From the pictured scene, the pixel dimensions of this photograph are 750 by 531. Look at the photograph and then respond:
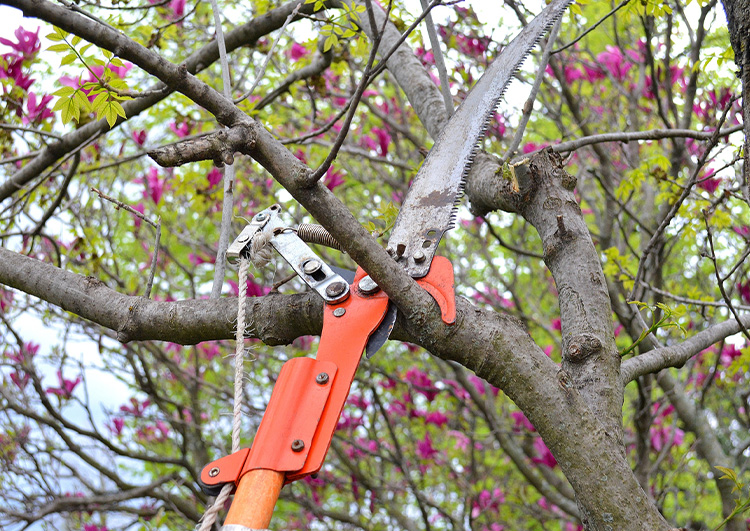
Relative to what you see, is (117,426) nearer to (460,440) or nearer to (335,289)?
(460,440)

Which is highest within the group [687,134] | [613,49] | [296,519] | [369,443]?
[613,49]

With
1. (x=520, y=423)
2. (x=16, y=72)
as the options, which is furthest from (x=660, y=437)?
(x=16, y=72)

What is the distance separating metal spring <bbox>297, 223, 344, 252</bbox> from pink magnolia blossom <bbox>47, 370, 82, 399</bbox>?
3.21 m

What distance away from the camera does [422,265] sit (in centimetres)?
144

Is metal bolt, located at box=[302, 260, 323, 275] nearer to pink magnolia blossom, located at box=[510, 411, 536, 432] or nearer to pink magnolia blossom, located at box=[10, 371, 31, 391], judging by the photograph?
pink magnolia blossom, located at box=[510, 411, 536, 432]

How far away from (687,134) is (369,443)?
13.0 feet

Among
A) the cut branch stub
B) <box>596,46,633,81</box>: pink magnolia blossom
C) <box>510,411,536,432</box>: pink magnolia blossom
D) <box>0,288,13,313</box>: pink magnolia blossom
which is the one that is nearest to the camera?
the cut branch stub

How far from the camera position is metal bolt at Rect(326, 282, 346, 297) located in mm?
1353

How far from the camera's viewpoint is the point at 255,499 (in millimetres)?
1045

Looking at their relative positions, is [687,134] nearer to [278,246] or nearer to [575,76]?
[278,246]

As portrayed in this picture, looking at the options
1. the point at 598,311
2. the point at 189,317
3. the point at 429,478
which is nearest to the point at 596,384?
the point at 598,311

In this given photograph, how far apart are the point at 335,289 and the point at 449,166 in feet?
1.80

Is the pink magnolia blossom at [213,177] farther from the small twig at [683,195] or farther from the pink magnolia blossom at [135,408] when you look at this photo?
the small twig at [683,195]

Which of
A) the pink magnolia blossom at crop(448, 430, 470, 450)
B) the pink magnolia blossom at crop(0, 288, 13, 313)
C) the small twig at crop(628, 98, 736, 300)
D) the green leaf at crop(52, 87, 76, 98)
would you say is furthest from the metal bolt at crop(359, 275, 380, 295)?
the pink magnolia blossom at crop(448, 430, 470, 450)
